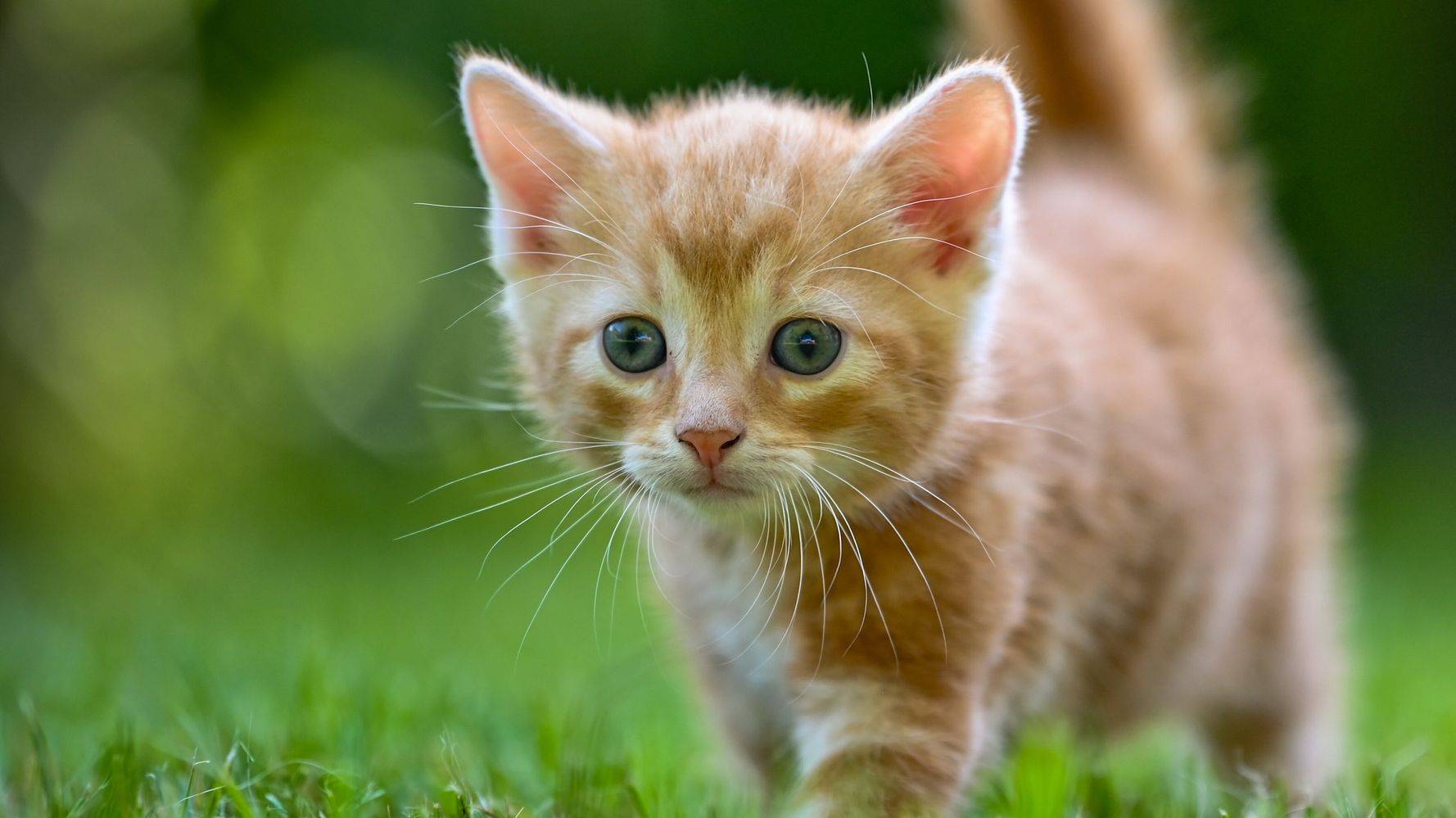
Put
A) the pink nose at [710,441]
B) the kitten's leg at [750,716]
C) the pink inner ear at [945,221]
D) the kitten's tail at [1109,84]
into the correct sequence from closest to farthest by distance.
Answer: the pink nose at [710,441] < the pink inner ear at [945,221] < the kitten's leg at [750,716] < the kitten's tail at [1109,84]

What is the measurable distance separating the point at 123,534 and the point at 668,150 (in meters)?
4.46

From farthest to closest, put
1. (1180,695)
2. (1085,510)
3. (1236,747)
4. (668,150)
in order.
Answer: (1236,747)
(1180,695)
(1085,510)
(668,150)

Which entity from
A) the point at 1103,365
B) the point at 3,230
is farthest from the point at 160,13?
the point at 1103,365

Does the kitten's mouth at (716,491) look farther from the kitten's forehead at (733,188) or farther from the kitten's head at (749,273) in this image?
the kitten's forehead at (733,188)

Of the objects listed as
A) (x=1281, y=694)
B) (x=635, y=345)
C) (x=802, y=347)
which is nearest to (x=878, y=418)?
(x=802, y=347)

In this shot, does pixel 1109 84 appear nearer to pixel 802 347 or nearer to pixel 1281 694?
pixel 1281 694

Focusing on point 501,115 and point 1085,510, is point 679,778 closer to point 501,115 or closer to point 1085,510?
point 1085,510

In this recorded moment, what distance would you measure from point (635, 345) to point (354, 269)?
5.19 m

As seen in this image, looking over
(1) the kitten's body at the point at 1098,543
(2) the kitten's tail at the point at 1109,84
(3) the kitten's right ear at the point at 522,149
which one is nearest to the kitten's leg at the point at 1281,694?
(1) the kitten's body at the point at 1098,543

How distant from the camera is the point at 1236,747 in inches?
118

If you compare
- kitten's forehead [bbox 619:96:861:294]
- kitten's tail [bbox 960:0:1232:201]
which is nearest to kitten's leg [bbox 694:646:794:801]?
kitten's forehead [bbox 619:96:861:294]

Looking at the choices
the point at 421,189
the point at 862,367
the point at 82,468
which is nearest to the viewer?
the point at 862,367

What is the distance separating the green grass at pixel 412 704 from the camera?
6.37ft

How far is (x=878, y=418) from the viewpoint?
1.95m
